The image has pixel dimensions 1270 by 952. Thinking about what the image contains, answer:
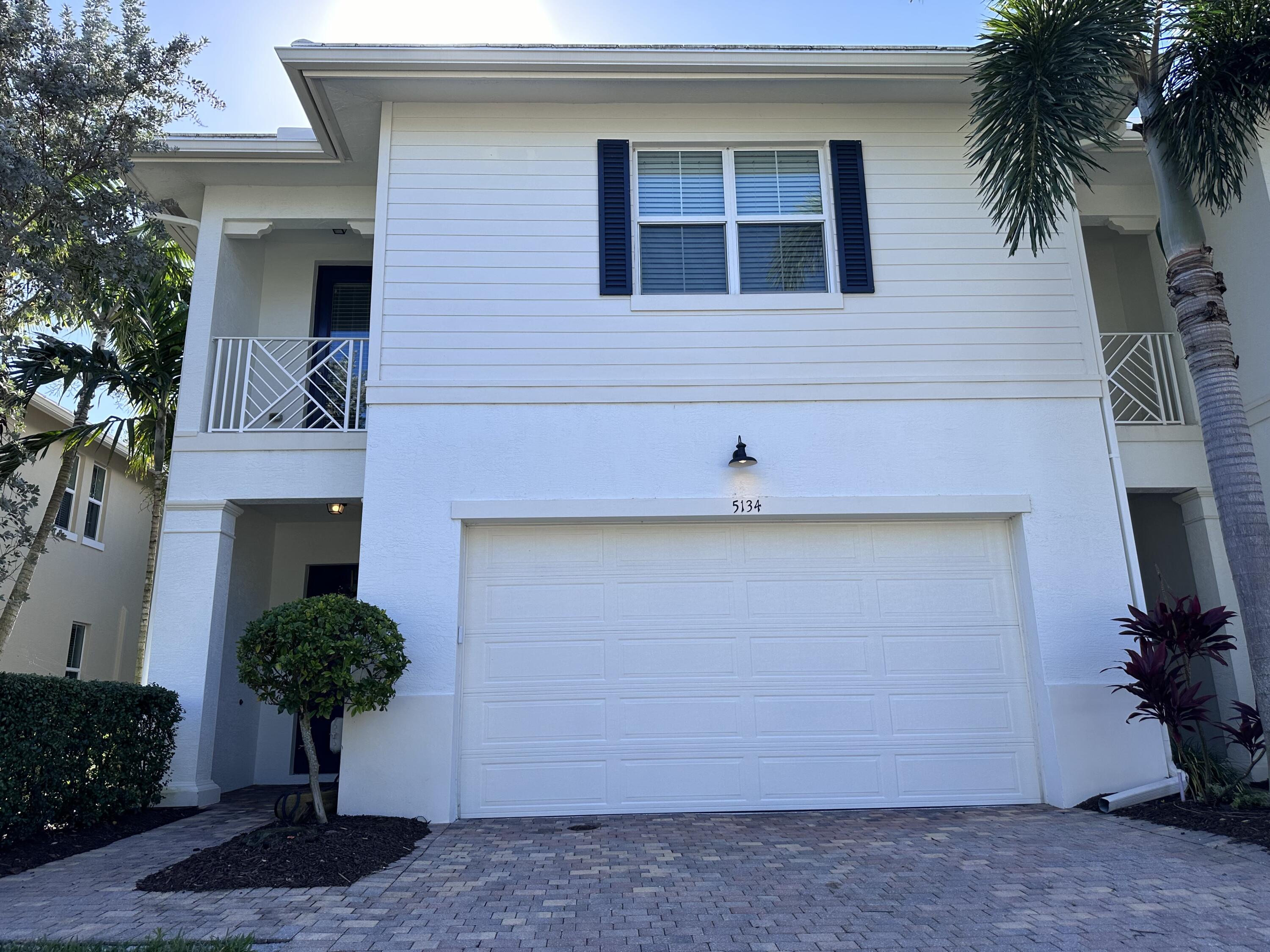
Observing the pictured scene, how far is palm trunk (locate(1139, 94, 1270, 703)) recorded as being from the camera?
6.27 metres

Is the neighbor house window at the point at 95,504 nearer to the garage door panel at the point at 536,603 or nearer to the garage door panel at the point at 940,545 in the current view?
the garage door panel at the point at 536,603

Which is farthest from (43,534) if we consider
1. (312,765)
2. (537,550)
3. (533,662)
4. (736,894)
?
(736,894)

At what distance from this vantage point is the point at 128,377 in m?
9.57

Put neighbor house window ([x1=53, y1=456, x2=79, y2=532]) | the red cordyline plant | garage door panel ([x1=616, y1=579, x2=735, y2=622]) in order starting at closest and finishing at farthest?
1. the red cordyline plant
2. garage door panel ([x1=616, y1=579, x2=735, y2=622])
3. neighbor house window ([x1=53, y1=456, x2=79, y2=532])

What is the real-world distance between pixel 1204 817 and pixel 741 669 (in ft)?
10.7

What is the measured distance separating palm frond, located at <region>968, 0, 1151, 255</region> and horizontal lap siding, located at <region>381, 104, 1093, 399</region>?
895 mm

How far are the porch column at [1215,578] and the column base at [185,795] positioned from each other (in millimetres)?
8795

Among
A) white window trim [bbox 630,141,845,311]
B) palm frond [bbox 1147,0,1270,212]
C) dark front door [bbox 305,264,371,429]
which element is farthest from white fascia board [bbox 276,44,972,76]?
dark front door [bbox 305,264,371,429]

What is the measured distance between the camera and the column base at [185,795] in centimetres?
754

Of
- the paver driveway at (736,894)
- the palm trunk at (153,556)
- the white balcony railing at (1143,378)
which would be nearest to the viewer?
the paver driveway at (736,894)

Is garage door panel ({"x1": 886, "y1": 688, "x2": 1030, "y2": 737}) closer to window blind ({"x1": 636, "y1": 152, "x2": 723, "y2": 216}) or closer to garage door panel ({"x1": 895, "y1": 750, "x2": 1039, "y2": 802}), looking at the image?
garage door panel ({"x1": 895, "y1": 750, "x2": 1039, "y2": 802})

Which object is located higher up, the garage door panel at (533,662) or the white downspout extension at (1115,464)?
the white downspout extension at (1115,464)

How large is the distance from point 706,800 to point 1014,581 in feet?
10.2

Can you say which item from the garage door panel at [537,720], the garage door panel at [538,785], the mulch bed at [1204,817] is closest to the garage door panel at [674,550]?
the garage door panel at [537,720]
